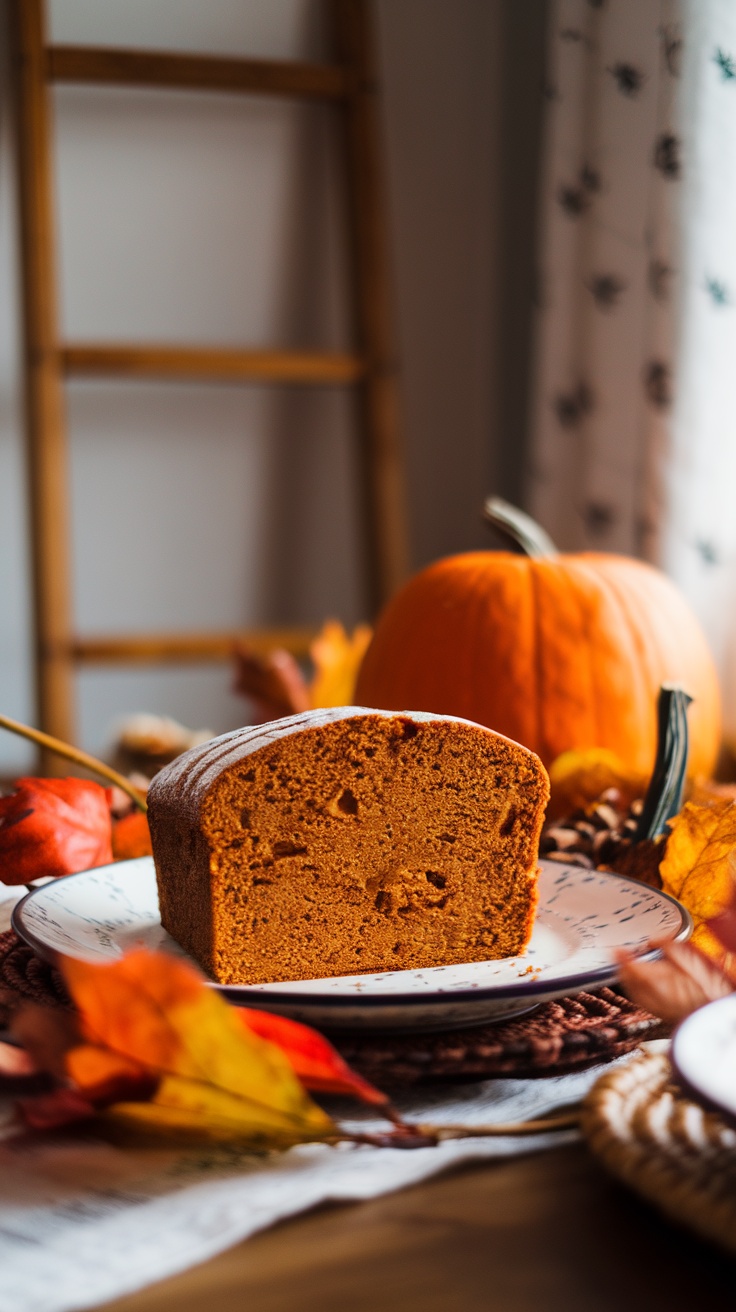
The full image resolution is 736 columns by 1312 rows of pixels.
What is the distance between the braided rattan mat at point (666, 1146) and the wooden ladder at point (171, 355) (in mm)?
1627

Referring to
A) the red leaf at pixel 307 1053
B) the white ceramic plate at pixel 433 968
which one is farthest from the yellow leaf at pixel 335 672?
the red leaf at pixel 307 1053

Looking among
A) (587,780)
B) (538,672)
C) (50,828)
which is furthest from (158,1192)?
(538,672)

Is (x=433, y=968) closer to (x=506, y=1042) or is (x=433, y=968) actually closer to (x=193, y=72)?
(x=506, y=1042)

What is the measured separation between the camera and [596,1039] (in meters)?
0.51

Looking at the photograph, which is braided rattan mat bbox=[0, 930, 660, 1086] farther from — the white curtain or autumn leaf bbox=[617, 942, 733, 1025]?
the white curtain

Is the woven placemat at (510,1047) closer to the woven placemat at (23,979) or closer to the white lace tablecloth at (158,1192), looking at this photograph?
the white lace tablecloth at (158,1192)

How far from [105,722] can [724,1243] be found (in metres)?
2.01

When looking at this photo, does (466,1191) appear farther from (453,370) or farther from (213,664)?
(453,370)

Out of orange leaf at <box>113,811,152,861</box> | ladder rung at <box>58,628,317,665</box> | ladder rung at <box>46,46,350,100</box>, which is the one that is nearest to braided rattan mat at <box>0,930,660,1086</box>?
orange leaf at <box>113,811,152,861</box>

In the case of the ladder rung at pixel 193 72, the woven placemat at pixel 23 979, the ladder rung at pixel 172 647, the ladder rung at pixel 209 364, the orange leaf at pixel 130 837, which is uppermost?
the ladder rung at pixel 193 72

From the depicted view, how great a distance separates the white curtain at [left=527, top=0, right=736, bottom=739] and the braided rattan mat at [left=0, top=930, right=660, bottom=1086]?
112cm

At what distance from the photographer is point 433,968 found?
0.63m

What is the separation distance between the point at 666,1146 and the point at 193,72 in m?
2.07

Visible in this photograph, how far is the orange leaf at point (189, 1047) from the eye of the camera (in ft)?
1.32
